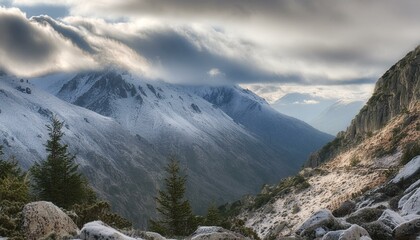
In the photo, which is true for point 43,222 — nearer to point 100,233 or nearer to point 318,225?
point 100,233

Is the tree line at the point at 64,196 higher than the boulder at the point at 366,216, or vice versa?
the boulder at the point at 366,216

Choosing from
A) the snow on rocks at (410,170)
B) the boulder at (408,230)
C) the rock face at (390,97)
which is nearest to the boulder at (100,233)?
the boulder at (408,230)

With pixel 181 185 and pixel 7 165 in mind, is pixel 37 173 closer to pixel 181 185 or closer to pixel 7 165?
pixel 7 165

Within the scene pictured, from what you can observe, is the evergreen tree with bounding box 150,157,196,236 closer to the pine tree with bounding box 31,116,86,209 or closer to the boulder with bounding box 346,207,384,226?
the pine tree with bounding box 31,116,86,209

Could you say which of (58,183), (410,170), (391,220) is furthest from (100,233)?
(58,183)

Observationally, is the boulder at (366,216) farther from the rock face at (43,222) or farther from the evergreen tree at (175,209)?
the evergreen tree at (175,209)

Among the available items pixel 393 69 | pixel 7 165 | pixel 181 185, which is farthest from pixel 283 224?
pixel 393 69
